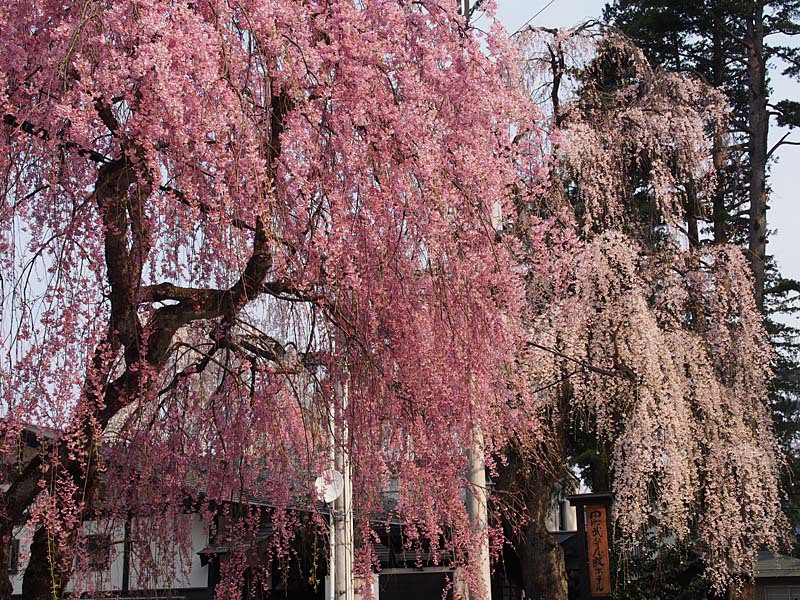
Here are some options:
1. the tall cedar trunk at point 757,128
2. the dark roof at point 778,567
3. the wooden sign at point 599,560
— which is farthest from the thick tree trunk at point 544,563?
the tall cedar trunk at point 757,128

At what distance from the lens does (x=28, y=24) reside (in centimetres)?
443

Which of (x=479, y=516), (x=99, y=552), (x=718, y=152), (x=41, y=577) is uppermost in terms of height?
(x=718, y=152)

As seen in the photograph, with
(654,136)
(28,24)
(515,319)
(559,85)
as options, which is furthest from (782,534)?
(28,24)

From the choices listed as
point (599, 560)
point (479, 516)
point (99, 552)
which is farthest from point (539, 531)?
point (99, 552)

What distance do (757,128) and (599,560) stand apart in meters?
9.61

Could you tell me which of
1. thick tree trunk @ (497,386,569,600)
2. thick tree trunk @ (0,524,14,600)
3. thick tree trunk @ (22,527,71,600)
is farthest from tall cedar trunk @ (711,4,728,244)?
thick tree trunk @ (0,524,14,600)

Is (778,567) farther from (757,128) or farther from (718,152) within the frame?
(718,152)

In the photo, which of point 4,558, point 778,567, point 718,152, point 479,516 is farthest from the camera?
point 778,567

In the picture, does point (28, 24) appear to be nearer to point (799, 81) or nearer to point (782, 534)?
point (782, 534)

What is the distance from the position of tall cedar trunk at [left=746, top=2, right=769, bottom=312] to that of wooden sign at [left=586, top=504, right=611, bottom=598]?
6.80 meters

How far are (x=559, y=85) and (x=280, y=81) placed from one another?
7.88 meters

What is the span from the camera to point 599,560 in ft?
36.1

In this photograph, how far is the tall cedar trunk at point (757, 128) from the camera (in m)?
16.3

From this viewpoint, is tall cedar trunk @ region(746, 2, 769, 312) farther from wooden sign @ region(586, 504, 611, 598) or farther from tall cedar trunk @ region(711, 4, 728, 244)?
wooden sign @ region(586, 504, 611, 598)
